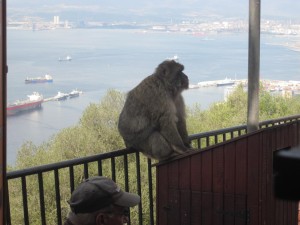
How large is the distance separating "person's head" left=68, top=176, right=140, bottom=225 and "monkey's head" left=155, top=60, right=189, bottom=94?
357cm

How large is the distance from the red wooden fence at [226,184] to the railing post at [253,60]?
389 millimetres

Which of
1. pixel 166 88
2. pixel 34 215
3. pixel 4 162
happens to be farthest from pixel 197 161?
pixel 34 215

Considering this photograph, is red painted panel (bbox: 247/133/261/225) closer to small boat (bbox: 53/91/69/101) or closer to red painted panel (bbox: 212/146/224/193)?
red painted panel (bbox: 212/146/224/193)

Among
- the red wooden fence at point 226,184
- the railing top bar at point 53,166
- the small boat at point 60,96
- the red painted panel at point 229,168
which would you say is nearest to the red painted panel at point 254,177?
the red wooden fence at point 226,184

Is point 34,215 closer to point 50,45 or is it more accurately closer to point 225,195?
point 225,195

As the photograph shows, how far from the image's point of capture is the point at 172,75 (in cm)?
607

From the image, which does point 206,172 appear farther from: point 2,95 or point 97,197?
point 2,95

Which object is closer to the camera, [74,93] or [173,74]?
[173,74]

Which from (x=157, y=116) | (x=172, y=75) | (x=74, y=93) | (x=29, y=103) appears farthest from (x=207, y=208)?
(x=74, y=93)

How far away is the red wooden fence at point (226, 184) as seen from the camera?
387cm

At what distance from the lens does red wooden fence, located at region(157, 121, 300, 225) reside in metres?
3.87

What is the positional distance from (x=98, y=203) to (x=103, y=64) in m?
28.6

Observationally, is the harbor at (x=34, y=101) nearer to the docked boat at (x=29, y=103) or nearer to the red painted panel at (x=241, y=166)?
the docked boat at (x=29, y=103)

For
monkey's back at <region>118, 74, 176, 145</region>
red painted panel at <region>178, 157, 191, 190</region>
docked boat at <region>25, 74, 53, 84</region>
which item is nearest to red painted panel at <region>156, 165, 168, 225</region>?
red painted panel at <region>178, 157, 191, 190</region>
